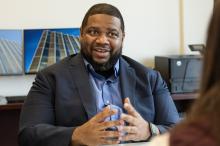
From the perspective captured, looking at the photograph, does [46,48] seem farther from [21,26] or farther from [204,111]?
[204,111]

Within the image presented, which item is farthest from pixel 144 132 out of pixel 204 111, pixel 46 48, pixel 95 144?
pixel 46 48

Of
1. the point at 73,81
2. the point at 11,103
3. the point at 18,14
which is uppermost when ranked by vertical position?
the point at 18,14

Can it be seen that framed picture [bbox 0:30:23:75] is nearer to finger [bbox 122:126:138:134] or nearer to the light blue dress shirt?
the light blue dress shirt

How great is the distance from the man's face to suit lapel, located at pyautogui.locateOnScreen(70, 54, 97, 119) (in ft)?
0.18

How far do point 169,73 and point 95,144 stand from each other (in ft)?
4.77

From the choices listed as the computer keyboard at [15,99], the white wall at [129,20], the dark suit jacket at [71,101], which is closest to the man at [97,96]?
the dark suit jacket at [71,101]

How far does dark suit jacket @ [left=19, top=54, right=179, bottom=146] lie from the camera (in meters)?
1.38

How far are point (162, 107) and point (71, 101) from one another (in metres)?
0.41

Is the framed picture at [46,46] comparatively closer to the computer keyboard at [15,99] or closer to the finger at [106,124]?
the computer keyboard at [15,99]

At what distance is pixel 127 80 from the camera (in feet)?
5.15

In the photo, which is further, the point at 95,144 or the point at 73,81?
the point at 73,81

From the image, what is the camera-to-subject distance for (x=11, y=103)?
2.44 metres

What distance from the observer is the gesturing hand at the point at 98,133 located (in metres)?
1.25

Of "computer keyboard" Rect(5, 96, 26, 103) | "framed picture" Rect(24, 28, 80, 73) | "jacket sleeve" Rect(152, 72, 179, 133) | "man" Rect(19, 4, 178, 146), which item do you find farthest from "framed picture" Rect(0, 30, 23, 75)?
"jacket sleeve" Rect(152, 72, 179, 133)
